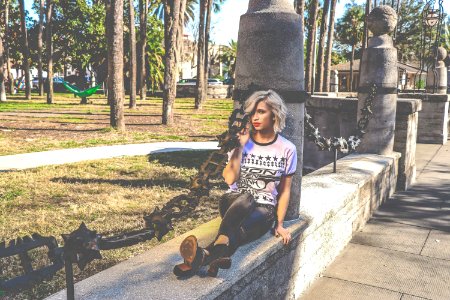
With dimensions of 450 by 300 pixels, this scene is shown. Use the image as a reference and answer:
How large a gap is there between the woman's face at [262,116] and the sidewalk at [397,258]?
150 centimetres

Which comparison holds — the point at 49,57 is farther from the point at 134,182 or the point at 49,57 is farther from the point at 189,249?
the point at 189,249

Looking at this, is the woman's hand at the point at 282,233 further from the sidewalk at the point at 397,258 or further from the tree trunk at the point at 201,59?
the tree trunk at the point at 201,59

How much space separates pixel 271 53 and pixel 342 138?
8.96 feet

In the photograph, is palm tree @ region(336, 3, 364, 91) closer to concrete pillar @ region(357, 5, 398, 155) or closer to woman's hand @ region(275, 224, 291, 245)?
concrete pillar @ region(357, 5, 398, 155)

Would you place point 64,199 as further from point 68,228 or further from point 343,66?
point 343,66

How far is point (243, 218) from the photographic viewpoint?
8.46ft

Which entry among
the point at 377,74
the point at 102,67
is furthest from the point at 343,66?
the point at 377,74

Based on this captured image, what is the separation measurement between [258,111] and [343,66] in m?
49.6

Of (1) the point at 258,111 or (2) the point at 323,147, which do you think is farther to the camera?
(2) the point at 323,147

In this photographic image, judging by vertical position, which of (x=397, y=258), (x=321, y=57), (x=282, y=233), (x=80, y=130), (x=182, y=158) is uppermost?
(x=321, y=57)

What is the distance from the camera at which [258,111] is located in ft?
9.13

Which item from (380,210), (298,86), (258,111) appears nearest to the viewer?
(258,111)

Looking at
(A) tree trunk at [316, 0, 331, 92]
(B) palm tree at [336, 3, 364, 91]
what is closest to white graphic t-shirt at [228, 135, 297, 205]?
(A) tree trunk at [316, 0, 331, 92]

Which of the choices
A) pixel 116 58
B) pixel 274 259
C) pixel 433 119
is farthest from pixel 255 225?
pixel 116 58
